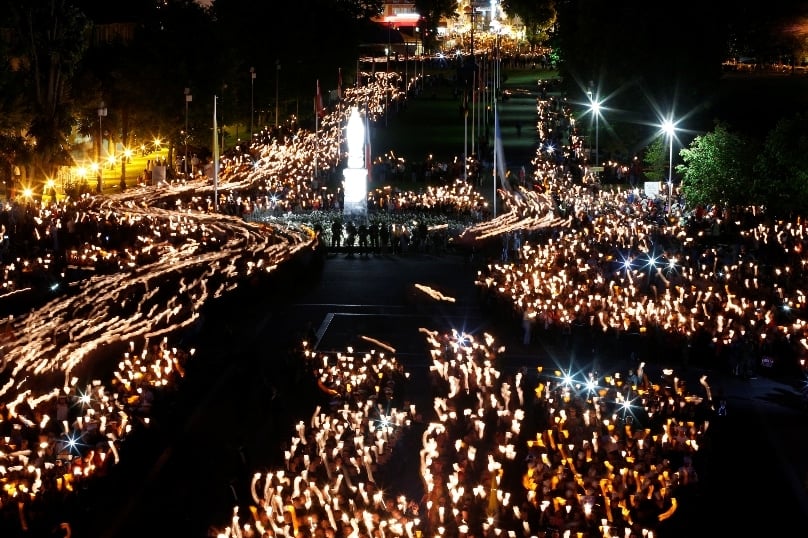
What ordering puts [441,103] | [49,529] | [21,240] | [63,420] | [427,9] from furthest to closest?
[427,9] < [441,103] < [21,240] < [63,420] < [49,529]

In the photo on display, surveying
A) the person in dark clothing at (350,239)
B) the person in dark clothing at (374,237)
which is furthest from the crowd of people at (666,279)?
the person in dark clothing at (350,239)

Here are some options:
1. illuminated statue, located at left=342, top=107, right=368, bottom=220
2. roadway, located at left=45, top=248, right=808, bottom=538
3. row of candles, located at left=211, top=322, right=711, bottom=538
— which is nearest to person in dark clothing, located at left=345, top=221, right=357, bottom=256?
roadway, located at left=45, top=248, right=808, bottom=538

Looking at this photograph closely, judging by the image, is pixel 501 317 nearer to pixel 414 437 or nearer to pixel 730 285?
pixel 730 285

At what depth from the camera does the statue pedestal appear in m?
43.1

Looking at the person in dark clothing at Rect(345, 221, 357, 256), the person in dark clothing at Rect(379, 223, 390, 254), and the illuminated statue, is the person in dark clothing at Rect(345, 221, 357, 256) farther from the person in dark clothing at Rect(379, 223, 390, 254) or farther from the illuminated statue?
the illuminated statue

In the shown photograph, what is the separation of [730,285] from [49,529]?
16137 mm

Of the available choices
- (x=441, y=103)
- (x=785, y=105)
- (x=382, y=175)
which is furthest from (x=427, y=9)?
(x=382, y=175)

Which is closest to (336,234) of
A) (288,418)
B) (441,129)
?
(288,418)

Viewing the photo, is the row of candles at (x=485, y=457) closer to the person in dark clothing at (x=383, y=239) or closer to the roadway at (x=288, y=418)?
the roadway at (x=288, y=418)

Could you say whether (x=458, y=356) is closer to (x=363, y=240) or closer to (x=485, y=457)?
(x=485, y=457)

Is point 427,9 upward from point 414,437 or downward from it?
upward

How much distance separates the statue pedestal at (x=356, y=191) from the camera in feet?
141

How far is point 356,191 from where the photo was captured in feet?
143

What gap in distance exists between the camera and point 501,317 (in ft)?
91.3
